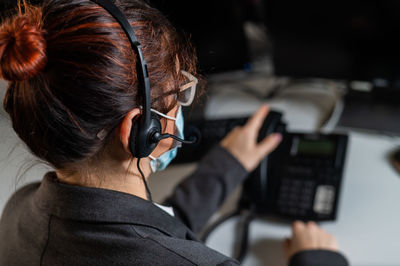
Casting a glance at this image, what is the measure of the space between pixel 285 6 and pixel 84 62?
0.74m

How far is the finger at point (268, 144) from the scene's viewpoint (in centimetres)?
84

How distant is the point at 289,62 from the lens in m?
1.09

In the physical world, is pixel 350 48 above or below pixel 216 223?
above

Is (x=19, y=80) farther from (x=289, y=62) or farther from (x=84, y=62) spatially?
(x=289, y=62)

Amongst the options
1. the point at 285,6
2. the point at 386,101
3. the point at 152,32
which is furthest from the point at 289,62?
the point at 152,32

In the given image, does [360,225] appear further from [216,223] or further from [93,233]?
[93,233]

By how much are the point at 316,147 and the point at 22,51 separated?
2.12ft

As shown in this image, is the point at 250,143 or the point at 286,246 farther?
the point at 250,143

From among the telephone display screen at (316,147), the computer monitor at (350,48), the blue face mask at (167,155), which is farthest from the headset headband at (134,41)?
the computer monitor at (350,48)

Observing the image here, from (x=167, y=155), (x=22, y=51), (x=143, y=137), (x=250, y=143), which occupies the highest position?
(x=22, y=51)

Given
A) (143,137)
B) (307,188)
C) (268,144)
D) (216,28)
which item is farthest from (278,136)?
(143,137)

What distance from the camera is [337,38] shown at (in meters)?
1.00

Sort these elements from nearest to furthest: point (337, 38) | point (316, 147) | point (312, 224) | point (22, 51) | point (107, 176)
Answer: point (22, 51)
point (107, 176)
point (312, 224)
point (316, 147)
point (337, 38)

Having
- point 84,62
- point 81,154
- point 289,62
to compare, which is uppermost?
point 84,62
